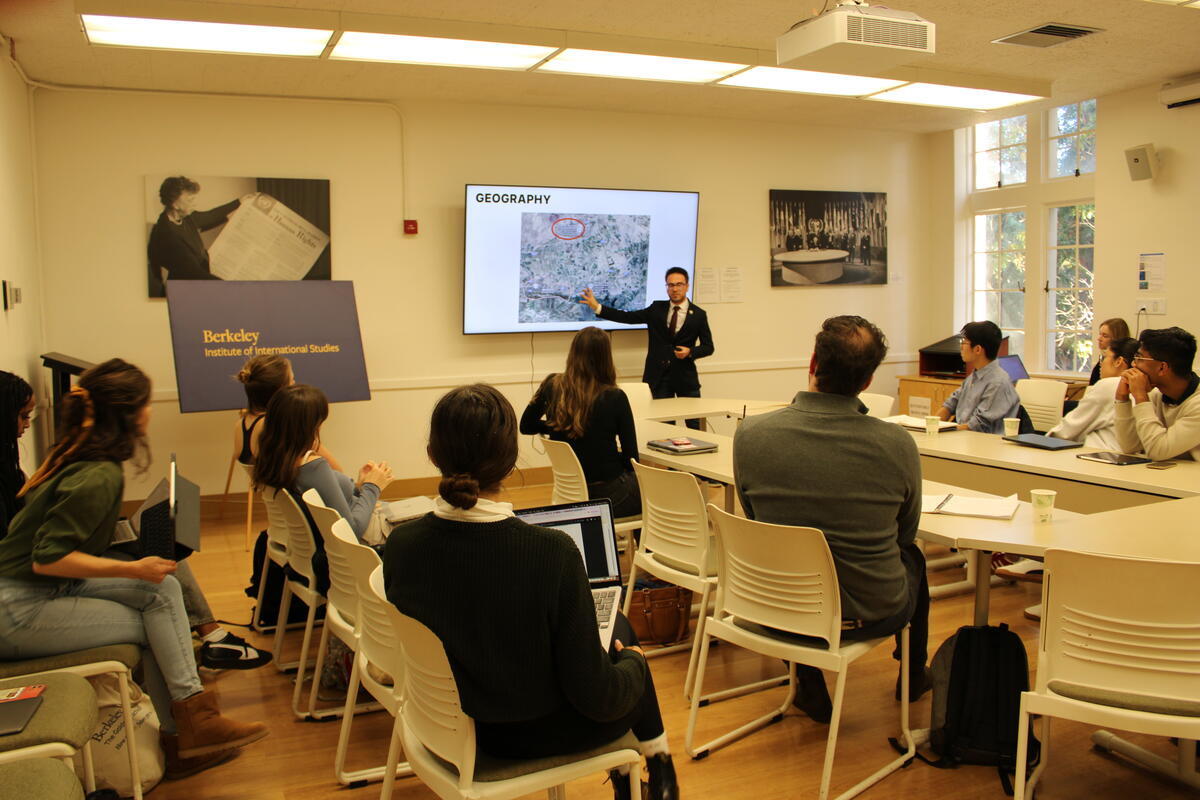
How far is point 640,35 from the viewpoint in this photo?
212 inches

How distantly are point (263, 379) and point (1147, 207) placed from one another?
646 cm

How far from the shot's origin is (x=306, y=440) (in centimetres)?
346

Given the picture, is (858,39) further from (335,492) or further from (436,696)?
(436,696)

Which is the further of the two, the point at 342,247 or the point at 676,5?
the point at 342,247

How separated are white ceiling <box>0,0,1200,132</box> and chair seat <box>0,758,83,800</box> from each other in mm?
3617

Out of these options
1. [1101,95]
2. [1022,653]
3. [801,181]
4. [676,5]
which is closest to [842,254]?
[801,181]

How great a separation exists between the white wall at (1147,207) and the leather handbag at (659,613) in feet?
16.5

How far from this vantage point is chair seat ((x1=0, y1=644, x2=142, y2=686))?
2568mm

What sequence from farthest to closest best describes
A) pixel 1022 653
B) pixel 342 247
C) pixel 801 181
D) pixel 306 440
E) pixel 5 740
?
pixel 801 181
pixel 342 247
pixel 306 440
pixel 1022 653
pixel 5 740

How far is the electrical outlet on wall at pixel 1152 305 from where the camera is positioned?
7020mm

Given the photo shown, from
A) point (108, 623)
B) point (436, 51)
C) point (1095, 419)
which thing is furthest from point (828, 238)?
point (108, 623)

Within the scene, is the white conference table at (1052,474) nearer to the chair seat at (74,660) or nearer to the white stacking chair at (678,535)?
the white stacking chair at (678,535)

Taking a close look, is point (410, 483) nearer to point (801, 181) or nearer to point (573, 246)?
point (573, 246)

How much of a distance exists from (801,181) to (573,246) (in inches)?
90.9
